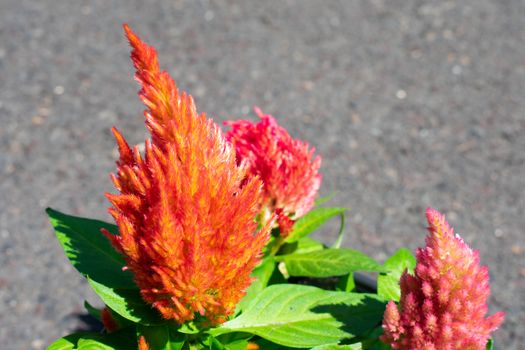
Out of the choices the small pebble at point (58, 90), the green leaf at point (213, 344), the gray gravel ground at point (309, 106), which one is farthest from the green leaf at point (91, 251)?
the small pebble at point (58, 90)

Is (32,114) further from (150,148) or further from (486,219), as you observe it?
(150,148)

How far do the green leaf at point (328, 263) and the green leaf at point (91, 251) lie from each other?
35 cm

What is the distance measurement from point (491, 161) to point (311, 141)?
34.6 inches

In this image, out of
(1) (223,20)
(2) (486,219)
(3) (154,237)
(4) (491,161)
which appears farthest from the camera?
(1) (223,20)

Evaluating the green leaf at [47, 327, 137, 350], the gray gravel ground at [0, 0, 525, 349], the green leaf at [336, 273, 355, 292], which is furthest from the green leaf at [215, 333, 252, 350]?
the gray gravel ground at [0, 0, 525, 349]

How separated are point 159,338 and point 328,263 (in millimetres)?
396

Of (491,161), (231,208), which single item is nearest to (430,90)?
(491,161)

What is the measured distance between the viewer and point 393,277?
144 centimetres

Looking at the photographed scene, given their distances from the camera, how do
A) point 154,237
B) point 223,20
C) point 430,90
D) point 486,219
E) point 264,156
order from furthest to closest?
point 223,20
point 430,90
point 486,219
point 264,156
point 154,237

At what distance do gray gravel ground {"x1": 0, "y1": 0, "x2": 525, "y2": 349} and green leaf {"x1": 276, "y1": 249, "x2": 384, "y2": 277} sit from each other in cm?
156

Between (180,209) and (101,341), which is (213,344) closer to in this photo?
(101,341)

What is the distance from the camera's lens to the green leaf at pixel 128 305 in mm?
1151

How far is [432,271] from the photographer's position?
3.53 feet

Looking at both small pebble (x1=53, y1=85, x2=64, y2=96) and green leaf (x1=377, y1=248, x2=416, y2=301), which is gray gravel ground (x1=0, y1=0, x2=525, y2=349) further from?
green leaf (x1=377, y1=248, x2=416, y2=301)
